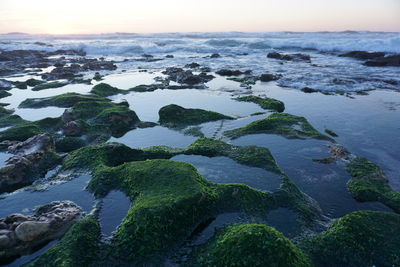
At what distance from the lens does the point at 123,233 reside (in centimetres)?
582

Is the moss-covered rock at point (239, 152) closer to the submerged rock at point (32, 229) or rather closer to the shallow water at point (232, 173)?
the shallow water at point (232, 173)

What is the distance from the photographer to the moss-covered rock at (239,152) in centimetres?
896

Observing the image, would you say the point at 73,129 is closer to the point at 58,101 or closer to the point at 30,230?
the point at 58,101

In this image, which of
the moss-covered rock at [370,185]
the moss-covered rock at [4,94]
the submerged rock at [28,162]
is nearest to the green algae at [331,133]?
the moss-covered rock at [370,185]

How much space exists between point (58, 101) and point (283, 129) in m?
13.2

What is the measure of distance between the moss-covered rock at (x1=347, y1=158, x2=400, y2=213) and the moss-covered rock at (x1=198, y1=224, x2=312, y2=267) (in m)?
3.27

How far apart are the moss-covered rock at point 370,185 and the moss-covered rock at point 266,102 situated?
6.52 meters

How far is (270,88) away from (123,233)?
57.2 ft

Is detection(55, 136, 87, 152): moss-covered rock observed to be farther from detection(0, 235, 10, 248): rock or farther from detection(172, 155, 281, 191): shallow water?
detection(0, 235, 10, 248): rock

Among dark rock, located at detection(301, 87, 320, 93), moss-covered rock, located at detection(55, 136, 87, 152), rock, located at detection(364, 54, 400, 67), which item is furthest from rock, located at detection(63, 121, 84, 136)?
rock, located at detection(364, 54, 400, 67)

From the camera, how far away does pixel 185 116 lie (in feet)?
46.2

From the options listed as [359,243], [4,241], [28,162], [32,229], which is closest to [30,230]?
[32,229]

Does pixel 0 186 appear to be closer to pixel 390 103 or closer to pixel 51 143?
pixel 51 143

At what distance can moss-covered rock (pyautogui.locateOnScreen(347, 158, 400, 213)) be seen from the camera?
24.1 ft
